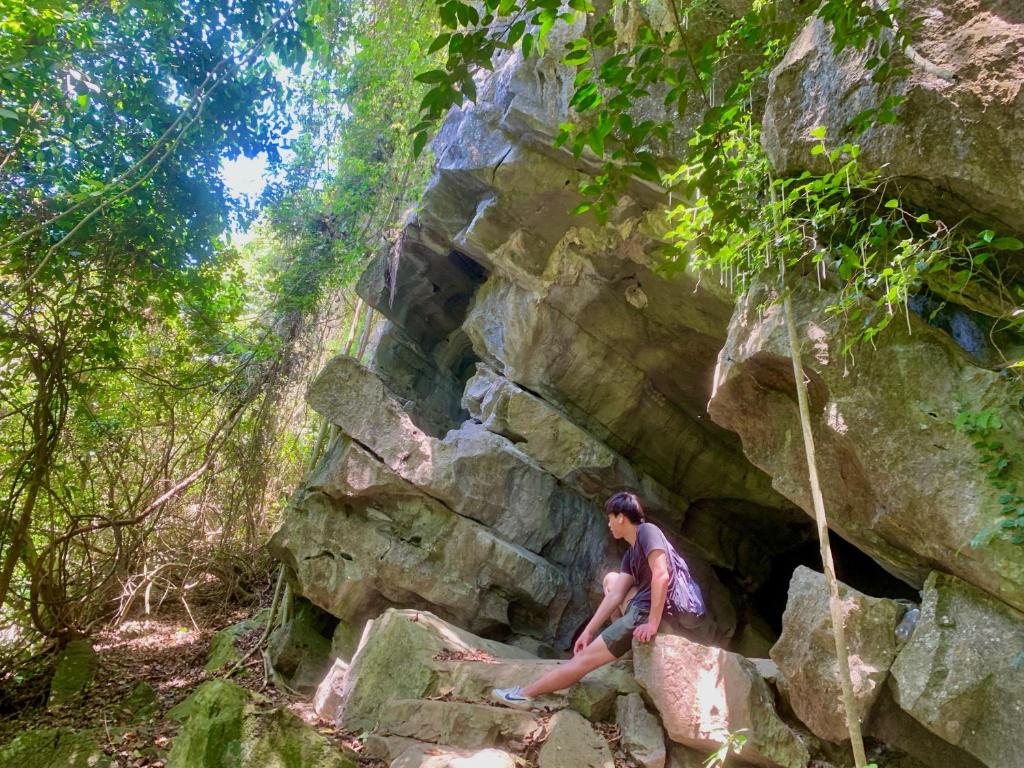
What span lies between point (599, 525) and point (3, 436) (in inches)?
300

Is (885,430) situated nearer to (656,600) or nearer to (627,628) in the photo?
(656,600)

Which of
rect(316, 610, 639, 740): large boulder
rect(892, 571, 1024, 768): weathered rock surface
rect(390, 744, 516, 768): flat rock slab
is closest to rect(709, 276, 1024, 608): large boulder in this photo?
rect(892, 571, 1024, 768): weathered rock surface

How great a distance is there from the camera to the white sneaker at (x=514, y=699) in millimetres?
3973

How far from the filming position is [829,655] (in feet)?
11.9

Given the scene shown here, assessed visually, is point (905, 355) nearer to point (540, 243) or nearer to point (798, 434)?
point (798, 434)

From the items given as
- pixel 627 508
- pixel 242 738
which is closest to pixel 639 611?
pixel 627 508

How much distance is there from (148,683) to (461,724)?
4417 mm

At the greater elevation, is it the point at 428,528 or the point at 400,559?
the point at 428,528

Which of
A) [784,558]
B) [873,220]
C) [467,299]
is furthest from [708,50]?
[784,558]

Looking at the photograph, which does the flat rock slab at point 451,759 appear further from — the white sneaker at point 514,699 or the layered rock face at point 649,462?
the white sneaker at point 514,699

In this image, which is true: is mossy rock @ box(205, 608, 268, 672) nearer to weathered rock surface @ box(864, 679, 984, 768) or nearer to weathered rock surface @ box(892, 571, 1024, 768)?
weathered rock surface @ box(864, 679, 984, 768)

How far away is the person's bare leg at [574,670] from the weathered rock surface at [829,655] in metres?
1.13

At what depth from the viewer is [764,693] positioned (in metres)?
3.86

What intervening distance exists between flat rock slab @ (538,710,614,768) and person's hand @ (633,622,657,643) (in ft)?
1.99
